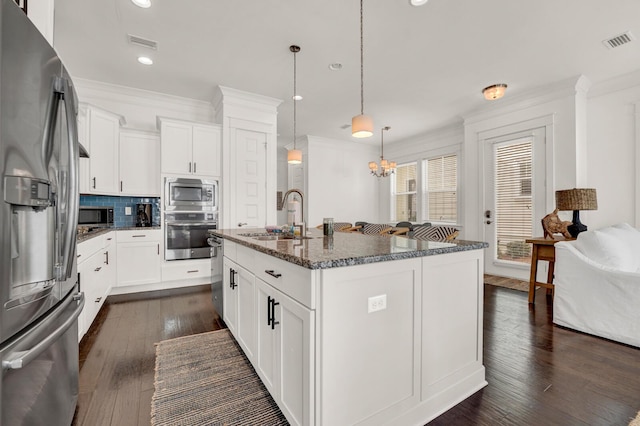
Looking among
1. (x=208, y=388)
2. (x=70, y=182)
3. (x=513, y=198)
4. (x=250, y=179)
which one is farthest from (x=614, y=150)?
(x=70, y=182)

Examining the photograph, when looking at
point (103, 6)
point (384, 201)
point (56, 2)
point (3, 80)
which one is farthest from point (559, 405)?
point (384, 201)

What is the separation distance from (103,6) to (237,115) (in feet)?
6.63

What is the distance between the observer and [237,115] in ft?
14.8

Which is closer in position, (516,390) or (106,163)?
(516,390)

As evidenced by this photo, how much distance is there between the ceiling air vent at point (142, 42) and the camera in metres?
3.11

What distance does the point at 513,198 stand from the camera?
4836 mm

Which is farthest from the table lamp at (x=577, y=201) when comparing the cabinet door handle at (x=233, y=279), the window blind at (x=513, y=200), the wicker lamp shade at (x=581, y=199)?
the cabinet door handle at (x=233, y=279)

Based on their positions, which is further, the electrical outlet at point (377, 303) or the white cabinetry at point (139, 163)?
the white cabinetry at point (139, 163)

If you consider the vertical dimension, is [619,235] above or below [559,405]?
above

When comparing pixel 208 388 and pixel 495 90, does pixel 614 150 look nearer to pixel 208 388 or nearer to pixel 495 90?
pixel 495 90

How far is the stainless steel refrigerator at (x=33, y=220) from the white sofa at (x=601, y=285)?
374 centimetres

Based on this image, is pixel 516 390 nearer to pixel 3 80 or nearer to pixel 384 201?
pixel 3 80

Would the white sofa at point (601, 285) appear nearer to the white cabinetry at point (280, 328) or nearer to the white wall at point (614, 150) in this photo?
the white wall at point (614, 150)

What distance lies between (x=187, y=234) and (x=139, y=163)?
1.26 metres
